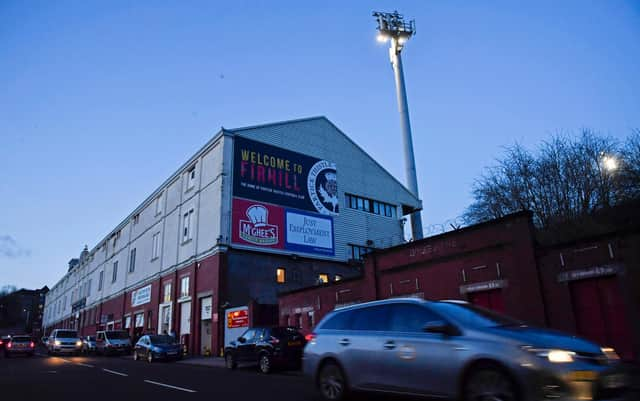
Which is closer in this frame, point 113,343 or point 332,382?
point 332,382

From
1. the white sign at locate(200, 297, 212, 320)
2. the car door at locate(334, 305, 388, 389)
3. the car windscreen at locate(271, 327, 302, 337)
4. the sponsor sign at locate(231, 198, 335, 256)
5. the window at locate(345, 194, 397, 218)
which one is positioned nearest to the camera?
the car door at locate(334, 305, 388, 389)

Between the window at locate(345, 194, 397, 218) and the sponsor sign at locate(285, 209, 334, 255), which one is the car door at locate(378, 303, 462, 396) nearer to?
the sponsor sign at locate(285, 209, 334, 255)

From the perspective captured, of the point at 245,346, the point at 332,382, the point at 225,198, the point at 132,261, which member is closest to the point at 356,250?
the point at 225,198

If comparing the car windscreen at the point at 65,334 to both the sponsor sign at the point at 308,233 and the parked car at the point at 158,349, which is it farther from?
the sponsor sign at the point at 308,233

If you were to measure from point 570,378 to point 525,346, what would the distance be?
550 millimetres

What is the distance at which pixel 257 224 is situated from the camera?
29656mm

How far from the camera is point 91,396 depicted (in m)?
9.54

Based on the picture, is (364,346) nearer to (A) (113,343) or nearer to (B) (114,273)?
(A) (113,343)

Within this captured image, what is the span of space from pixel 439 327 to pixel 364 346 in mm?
1507

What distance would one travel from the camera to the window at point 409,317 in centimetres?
664

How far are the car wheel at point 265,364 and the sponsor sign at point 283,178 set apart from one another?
15.0m

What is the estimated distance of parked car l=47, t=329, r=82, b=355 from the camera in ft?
106

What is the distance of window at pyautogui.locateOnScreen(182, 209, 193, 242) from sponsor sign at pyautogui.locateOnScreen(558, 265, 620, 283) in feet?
84.9

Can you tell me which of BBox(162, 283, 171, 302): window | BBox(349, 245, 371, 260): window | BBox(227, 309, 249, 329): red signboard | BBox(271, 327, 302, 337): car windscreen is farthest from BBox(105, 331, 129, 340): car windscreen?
BBox(271, 327, 302, 337): car windscreen
